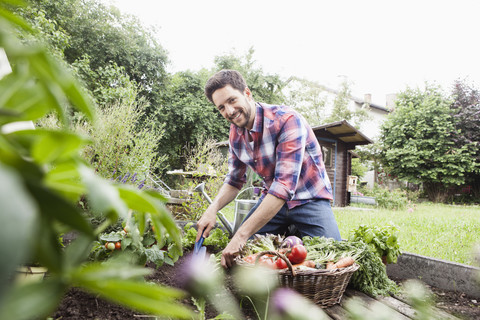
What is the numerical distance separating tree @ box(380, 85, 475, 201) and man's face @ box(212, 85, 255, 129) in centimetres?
1518

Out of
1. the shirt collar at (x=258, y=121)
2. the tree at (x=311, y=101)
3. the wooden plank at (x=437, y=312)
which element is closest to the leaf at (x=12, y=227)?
the wooden plank at (x=437, y=312)

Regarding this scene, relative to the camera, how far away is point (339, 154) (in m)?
12.0

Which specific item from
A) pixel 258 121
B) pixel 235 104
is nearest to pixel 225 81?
pixel 235 104

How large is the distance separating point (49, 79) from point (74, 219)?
0.08m

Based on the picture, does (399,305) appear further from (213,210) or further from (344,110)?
(344,110)

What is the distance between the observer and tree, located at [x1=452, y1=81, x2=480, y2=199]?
15016mm

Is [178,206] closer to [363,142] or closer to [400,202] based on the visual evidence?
[400,202]

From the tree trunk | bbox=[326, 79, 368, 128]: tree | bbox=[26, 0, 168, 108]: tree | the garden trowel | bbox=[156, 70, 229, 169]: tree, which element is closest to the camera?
the garden trowel

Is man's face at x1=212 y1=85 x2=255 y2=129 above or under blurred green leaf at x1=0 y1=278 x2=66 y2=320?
above

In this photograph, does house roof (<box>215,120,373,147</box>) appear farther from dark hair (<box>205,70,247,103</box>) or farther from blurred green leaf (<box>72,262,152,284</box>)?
blurred green leaf (<box>72,262,152,284</box>)


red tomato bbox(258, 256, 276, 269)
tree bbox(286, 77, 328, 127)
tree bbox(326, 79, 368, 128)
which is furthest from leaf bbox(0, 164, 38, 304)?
tree bbox(286, 77, 328, 127)

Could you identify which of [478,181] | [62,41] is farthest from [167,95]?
[478,181]

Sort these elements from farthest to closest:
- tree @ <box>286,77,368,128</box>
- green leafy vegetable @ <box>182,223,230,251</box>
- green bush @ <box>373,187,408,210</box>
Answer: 1. tree @ <box>286,77,368,128</box>
2. green bush @ <box>373,187,408,210</box>
3. green leafy vegetable @ <box>182,223,230,251</box>

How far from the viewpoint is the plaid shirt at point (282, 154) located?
7.48 feet
